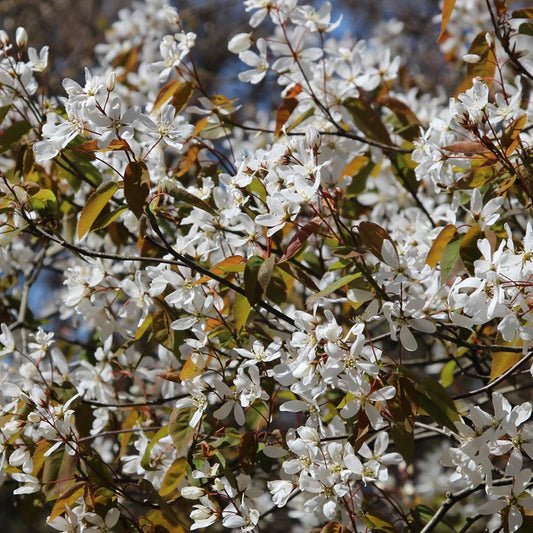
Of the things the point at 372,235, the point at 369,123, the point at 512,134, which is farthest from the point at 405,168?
the point at 372,235

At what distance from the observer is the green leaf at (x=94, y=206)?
148 centimetres

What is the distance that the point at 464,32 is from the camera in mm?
3730

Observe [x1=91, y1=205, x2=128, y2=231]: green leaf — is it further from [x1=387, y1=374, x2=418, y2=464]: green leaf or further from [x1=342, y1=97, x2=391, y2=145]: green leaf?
[x1=342, y1=97, x2=391, y2=145]: green leaf

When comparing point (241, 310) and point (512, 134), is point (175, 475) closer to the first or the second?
point (241, 310)

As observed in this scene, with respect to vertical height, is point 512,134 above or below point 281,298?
above

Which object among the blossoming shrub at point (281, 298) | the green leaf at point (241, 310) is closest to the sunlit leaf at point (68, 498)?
the blossoming shrub at point (281, 298)

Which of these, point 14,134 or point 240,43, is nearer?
point 14,134

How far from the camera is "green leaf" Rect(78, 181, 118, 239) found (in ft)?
4.85

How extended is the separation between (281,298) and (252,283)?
0.15 metres

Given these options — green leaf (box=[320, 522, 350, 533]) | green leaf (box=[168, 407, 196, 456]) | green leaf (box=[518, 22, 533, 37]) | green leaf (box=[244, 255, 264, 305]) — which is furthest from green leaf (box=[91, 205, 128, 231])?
green leaf (box=[518, 22, 533, 37])

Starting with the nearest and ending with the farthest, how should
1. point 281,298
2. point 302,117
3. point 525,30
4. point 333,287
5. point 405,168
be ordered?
point 333,287 < point 281,298 < point 525,30 < point 302,117 < point 405,168

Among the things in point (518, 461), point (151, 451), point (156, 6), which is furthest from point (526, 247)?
point (156, 6)

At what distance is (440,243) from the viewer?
1.59 metres

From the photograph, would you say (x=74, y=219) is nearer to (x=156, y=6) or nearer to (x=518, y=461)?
(x=518, y=461)
